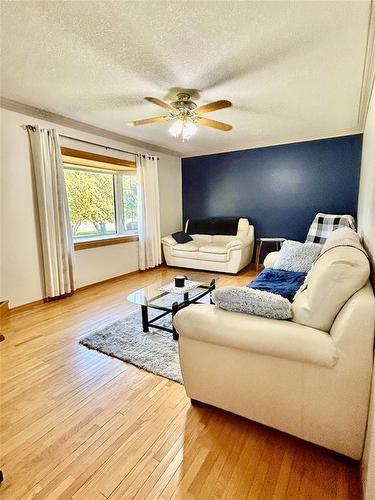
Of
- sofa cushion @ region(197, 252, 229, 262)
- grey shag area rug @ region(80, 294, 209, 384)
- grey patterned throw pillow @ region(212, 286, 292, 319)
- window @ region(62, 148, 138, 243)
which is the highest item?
window @ region(62, 148, 138, 243)

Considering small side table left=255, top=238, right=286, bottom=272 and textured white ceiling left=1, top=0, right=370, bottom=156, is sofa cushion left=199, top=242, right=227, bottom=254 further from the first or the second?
textured white ceiling left=1, top=0, right=370, bottom=156

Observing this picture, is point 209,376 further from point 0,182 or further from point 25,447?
point 0,182

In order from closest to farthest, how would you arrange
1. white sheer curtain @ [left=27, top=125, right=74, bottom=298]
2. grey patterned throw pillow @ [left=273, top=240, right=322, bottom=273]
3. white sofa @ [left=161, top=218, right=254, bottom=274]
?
grey patterned throw pillow @ [left=273, top=240, right=322, bottom=273], white sheer curtain @ [left=27, top=125, right=74, bottom=298], white sofa @ [left=161, top=218, right=254, bottom=274]

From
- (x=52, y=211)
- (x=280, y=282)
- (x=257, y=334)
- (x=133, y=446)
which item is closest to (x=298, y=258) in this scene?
(x=280, y=282)

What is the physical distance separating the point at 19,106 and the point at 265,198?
397 centimetres

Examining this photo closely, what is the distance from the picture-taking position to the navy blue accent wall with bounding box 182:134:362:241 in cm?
417

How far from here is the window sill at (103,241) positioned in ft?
12.3

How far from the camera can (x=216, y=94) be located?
8.59ft

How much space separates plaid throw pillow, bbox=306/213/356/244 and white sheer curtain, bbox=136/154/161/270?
2690mm

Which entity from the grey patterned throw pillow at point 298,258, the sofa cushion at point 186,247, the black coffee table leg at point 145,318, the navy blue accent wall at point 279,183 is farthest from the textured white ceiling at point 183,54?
the sofa cushion at point 186,247

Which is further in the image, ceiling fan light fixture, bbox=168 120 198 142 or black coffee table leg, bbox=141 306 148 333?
ceiling fan light fixture, bbox=168 120 198 142

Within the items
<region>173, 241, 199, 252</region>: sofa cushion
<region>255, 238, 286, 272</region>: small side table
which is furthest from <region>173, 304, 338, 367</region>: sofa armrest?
<region>255, 238, 286, 272</region>: small side table

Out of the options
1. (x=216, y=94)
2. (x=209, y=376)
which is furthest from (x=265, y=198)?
(x=209, y=376)

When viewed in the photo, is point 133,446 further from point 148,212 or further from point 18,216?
point 148,212
